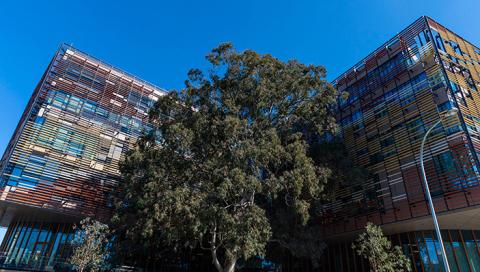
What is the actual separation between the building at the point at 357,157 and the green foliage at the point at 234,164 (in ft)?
15.4

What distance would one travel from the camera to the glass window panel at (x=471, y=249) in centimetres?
1962

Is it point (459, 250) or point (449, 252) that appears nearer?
point (459, 250)

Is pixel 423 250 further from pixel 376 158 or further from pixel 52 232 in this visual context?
pixel 52 232

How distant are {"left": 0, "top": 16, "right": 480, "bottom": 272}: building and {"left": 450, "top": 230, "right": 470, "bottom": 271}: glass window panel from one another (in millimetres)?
62

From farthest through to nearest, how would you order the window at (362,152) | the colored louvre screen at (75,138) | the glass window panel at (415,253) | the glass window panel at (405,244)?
the window at (362,152)
the colored louvre screen at (75,138)
the glass window panel at (405,244)
the glass window panel at (415,253)

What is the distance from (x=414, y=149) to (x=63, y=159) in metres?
28.2

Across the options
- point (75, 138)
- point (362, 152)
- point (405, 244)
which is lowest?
point (405, 244)

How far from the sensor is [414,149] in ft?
72.5

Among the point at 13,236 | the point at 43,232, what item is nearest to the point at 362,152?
the point at 43,232

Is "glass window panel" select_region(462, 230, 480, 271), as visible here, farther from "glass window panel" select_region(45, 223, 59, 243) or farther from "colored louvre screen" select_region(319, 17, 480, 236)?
"glass window panel" select_region(45, 223, 59, 243)

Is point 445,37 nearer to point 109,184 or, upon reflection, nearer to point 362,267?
point 362,267

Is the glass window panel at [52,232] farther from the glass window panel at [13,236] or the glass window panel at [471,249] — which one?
the glass window panel at [471,249]

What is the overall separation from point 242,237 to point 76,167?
17640 millimetres

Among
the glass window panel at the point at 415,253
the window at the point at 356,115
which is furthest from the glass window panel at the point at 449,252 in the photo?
the window at the point at 356,115
